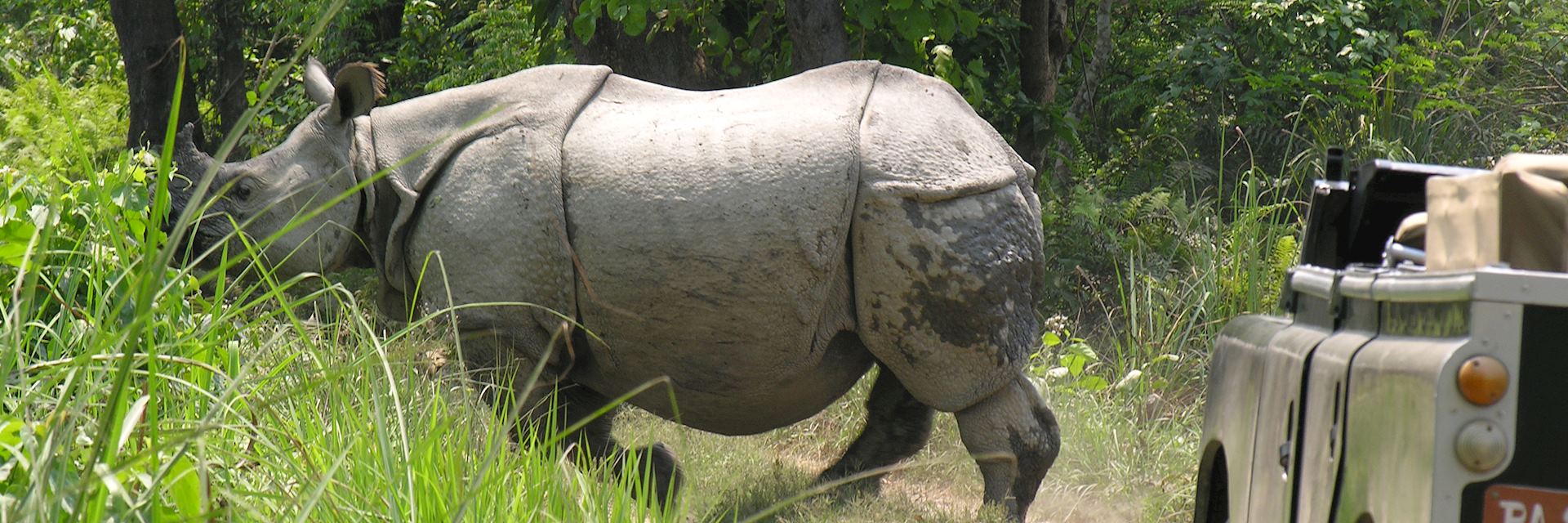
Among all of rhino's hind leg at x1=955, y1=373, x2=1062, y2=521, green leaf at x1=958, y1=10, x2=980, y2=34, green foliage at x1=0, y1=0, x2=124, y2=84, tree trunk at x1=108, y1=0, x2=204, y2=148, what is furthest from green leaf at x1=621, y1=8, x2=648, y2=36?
green foliage at x1=0, y1=0, x2=124, y2=84

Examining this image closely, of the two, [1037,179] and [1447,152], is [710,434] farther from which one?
[1447,152]

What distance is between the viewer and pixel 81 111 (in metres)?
9.40

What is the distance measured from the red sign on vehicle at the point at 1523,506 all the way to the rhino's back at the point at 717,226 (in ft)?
9.05

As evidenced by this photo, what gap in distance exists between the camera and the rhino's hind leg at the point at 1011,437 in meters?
5.32

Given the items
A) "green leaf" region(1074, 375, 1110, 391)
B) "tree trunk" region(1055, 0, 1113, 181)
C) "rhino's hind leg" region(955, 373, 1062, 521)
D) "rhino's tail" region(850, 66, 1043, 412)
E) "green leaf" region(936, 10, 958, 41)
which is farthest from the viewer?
"tree trunk" region(1055, 0, 1113, 181)

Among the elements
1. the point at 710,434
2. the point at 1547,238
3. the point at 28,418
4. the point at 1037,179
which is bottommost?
the point at 710,434

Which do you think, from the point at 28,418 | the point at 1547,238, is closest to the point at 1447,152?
the point at 1547,238

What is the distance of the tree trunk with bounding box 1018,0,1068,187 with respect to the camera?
29.5 ft

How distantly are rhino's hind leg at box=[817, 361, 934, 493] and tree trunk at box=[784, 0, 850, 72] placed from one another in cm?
221

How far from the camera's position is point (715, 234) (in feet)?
16.4

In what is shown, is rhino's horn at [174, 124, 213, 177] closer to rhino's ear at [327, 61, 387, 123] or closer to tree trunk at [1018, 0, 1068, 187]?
rhino's ear at [327, 61, 387, 123]

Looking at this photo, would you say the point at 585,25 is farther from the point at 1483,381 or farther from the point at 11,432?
the point at 1483,381

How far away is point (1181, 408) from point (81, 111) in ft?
22.3

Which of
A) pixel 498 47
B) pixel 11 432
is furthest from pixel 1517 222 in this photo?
pixel 498 47
